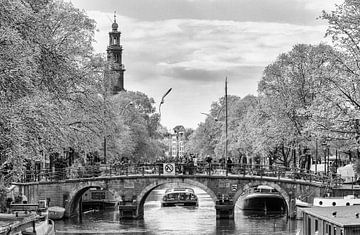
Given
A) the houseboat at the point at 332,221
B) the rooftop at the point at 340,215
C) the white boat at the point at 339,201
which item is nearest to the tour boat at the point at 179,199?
the white boat at the point at 339,201

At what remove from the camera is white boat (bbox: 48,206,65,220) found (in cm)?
5525

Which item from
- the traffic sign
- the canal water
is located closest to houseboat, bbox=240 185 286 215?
the canal water

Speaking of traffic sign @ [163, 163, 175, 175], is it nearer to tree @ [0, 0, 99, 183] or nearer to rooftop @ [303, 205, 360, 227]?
tree @ [0, 0, 99, 183]

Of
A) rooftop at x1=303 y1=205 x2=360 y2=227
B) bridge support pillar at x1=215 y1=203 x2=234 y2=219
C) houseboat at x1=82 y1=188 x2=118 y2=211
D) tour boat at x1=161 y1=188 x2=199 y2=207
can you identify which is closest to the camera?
rooftop at x1=303 y1=205 x2=360 y2=227

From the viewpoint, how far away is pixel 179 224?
172 ft

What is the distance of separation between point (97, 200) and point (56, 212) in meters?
13.4

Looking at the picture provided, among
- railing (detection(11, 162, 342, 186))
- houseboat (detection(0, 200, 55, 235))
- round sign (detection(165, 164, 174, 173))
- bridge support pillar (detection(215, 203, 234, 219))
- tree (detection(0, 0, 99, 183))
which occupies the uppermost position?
tree (detection(0, 0, 99, 183))

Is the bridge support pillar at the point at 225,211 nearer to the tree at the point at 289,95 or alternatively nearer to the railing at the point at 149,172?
the railing at the point at 149,172

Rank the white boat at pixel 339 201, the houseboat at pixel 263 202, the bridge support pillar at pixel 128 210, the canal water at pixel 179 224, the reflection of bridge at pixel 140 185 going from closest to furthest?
1. the white boat at pixel 339 201
2. the canal water at pixel 179 224
3. the reflection of bridge at pixel 140 185
4. the bridge support pillar at pixel 128 210
5. the houseboat at pixel 263 202

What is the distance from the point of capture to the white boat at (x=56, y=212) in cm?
5525

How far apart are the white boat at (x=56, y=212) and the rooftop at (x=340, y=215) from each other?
1146 inches

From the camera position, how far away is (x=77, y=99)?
1886 inches

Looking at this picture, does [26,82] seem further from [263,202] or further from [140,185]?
[263,202]

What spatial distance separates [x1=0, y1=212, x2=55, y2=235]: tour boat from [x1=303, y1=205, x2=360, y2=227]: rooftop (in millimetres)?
10095
